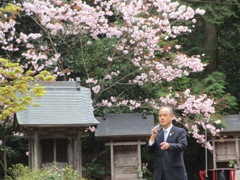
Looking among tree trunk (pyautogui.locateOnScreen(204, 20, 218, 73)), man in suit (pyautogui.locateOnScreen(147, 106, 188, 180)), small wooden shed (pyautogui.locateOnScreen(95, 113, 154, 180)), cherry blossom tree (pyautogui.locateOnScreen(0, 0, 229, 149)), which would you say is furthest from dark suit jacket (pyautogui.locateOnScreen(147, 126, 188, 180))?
tree trunk (pyautogui.locateOnScreen(204, 20, 218, 73))

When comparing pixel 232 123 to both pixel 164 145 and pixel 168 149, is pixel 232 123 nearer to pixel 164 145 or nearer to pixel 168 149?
pixel 168 149

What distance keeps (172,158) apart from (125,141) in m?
8.56

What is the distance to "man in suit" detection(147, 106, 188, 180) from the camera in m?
6.08

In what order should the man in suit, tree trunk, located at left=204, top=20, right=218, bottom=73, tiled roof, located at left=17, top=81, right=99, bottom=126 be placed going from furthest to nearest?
tree trunk, located at left=204, top=20, right=218, bottom=73
tiled roof, located at left=17, top=81, right=99, bottom=126
the man in suit

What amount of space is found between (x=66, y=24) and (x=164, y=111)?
32.6 ft

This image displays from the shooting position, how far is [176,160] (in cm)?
612

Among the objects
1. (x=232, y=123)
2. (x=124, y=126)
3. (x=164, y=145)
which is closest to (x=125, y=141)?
(x=124, y=126)

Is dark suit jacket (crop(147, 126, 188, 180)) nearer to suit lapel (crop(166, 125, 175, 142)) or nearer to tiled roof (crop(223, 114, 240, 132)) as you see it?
suit lapel (crop(166, 125, 175, 142))

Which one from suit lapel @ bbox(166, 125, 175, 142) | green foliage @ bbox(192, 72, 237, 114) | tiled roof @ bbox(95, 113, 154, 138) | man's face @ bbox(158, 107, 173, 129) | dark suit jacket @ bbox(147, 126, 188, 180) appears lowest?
dark suit jacket @ bbox(147, 126, 188, 180)

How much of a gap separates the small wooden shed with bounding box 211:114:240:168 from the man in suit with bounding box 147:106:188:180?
10.3 m

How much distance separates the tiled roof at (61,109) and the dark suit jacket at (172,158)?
6069 mm

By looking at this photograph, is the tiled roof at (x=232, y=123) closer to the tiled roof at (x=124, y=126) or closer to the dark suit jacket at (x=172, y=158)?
the tiled roof at (x=124, y=126)

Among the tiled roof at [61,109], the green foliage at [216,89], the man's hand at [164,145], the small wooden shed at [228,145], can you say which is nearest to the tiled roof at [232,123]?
the small wooden shed at [228,145]

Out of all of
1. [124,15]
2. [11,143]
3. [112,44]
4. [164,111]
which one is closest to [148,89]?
[112,44]
